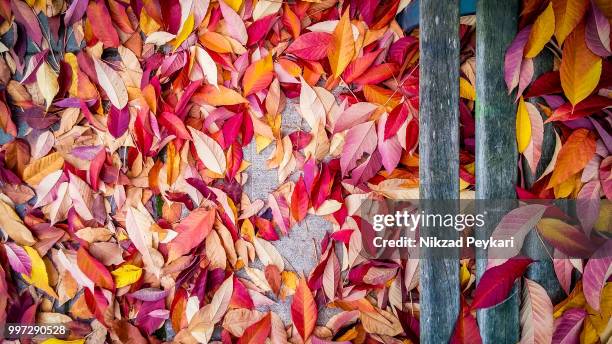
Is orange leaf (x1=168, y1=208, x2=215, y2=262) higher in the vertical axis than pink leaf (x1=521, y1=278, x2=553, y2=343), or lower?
higher

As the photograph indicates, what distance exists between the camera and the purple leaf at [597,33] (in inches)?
29.1

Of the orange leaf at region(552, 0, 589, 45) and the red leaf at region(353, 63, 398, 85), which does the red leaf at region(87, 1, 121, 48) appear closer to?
the red leaf at region(353, 63, 398, 85)

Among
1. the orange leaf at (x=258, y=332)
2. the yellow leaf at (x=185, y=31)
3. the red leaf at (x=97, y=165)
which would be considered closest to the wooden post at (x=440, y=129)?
the orange leaf at (x=258, y=332)

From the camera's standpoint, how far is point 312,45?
0.86 m

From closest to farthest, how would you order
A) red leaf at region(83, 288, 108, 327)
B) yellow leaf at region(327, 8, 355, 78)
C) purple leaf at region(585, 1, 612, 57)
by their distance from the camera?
purple leaf at region(585, 1, 612, 57)
yellow leaf at region(327, 8, 355, 78)
red leaf at region(83, 288, 108, 327)

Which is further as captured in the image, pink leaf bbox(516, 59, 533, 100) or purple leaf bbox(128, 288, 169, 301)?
purple leaf bbox(128, 288, 169, 301)

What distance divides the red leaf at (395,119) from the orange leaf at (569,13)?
0.30 metres

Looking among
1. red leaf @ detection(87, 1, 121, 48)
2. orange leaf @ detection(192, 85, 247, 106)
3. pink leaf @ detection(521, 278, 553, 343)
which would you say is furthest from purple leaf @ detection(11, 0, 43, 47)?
pink leaf @ detection(521, 278, 553, 343)

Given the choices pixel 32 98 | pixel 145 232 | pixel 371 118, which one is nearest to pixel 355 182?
pixel 371 118

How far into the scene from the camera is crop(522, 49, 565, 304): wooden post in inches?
31.8

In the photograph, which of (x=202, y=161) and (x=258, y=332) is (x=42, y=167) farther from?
(x=258, y=332)

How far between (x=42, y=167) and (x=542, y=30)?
1.05 meters

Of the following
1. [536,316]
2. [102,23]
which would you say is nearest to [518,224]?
[536,316]

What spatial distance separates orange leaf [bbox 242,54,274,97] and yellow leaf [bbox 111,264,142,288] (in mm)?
463
